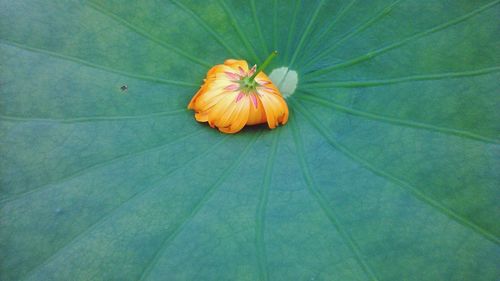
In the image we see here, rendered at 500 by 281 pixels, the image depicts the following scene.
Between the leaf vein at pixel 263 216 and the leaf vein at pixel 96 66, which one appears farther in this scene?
the leaf vein at pixel 96 66

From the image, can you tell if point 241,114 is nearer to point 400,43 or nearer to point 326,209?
point 326,209

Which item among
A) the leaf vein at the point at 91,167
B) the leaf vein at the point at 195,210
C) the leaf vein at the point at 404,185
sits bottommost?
the leaf vein at the point at 404,185

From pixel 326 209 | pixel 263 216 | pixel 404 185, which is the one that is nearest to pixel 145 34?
pixel 263 216

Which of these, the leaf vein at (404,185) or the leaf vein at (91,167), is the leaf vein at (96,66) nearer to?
the leaf vein at (91,167)

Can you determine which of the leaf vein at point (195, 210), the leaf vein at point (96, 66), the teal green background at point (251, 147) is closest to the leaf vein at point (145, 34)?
the teal green background at point (251, 147)

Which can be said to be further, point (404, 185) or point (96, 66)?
point (96, 66)

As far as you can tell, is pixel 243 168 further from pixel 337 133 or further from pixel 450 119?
pixel 450 119
